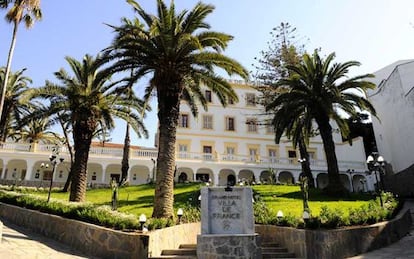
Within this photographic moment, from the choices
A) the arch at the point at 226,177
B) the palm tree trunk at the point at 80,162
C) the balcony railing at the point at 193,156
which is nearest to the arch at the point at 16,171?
the balcony railing at the point at 193,156

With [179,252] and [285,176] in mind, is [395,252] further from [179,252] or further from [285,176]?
[285,176]

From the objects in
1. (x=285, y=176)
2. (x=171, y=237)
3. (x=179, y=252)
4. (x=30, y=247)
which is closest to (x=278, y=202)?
(x=171, y=237)

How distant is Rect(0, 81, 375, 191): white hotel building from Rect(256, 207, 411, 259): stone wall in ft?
60.8

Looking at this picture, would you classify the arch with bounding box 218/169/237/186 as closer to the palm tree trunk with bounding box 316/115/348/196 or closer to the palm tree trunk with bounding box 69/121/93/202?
the palm tree trunk with bounding box 316/115/348/196

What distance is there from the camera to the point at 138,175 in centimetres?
3547

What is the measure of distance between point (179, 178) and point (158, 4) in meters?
23.8

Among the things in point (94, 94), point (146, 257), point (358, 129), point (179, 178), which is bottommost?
point (146, 257)

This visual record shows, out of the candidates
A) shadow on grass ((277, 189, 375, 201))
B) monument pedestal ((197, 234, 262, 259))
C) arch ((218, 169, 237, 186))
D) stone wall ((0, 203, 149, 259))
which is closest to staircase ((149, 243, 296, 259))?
monument pedestal ((197, 234, 262, 259))

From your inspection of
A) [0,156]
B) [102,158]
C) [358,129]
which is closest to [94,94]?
[102,158]

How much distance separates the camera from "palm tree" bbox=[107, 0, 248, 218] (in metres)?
13.0

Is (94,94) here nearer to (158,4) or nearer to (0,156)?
(158,4)

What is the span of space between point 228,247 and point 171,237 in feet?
7.83

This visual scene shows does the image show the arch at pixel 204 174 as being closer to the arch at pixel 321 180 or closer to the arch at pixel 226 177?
the arch at pixel 226 177

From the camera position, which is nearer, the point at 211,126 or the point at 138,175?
the point at 138,175
